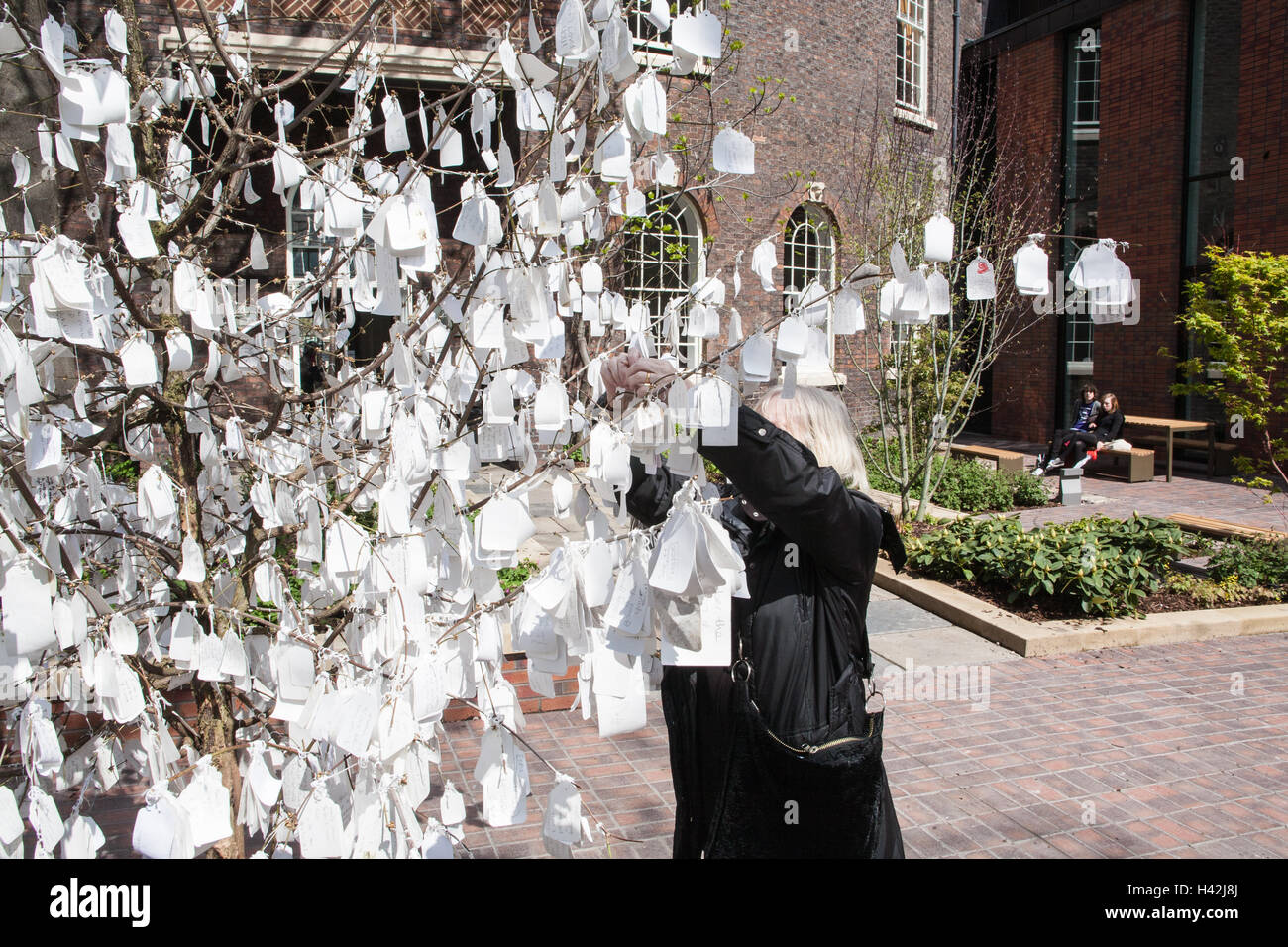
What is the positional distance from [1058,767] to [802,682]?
3094mm

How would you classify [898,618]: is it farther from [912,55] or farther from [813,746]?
[912,55]

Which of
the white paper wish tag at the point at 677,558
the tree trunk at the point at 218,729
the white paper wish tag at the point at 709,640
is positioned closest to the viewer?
the white paper wish tag at the point at 677,558

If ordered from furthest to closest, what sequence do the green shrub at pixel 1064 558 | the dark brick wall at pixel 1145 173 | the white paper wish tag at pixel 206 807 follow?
the dark brick wall at pixel 1145 173 → the green shrub at pixel 1064 558 → the white paper wish tag at pixel 206 807

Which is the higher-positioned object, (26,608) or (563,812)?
(26,608)

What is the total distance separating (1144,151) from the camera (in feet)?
52.5

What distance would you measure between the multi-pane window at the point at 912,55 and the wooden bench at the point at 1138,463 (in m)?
8.19

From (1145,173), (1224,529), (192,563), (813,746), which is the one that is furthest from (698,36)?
(1145,173)

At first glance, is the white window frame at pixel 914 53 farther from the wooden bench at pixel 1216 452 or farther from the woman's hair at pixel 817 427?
the woman's hair at pixel 817 427

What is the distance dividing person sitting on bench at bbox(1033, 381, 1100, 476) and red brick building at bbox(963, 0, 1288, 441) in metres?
1.50

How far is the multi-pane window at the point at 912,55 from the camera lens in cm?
1842

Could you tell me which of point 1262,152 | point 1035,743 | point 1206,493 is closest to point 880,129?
point 1262,152

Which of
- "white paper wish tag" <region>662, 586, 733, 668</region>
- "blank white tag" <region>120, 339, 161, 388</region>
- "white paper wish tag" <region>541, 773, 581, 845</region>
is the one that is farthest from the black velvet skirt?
"blank white tag" <region>120, 339, 161, 388</region>

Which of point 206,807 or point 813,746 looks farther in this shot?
point 813,746

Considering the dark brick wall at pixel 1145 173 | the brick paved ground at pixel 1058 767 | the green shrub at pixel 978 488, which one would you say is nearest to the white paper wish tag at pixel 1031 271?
the brick paved ground at pixel 1058 767
